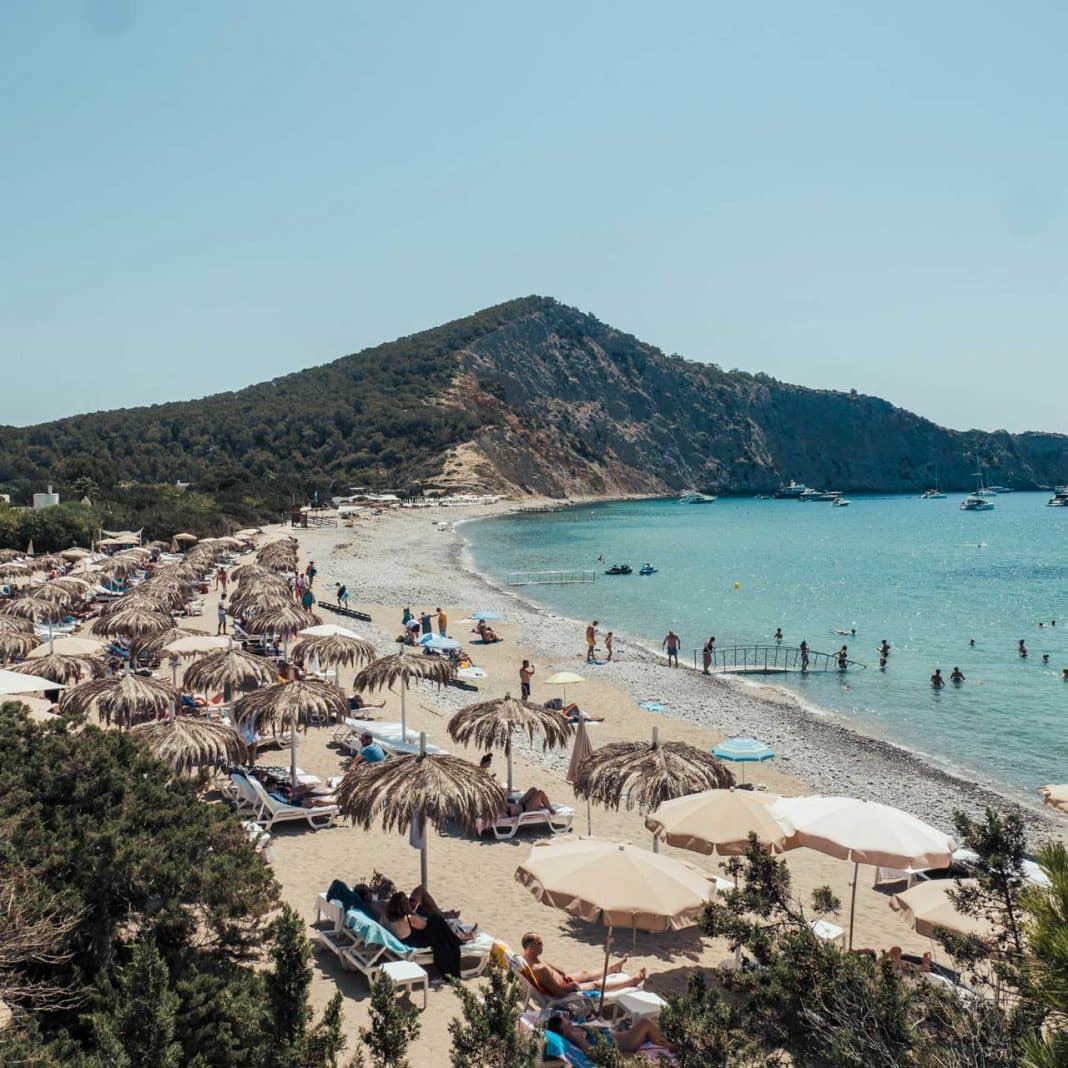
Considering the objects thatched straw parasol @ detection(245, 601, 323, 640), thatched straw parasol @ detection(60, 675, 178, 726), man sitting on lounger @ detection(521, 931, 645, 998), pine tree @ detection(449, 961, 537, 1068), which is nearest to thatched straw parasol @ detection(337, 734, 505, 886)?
man sitting on lounger @ detection(521, 931, 645, 998)

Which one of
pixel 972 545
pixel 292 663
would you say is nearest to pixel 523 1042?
pixel 292 663

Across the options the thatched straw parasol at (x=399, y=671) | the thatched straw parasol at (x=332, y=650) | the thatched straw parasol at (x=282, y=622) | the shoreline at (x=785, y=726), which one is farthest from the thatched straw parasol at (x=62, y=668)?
the shoreline at (x=785, y=726)

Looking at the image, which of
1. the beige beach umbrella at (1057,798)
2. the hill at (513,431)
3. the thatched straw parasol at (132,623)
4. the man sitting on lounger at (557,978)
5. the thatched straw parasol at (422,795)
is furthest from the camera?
the hill at (513,431)

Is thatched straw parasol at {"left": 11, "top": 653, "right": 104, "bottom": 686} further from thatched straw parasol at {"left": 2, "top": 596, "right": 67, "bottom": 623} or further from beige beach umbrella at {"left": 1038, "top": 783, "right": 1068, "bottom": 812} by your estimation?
beige beach umbrella at {"left": 1038, "top": 783, "right": 1068, "bottom": 812}

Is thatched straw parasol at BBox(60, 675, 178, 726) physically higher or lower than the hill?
lower

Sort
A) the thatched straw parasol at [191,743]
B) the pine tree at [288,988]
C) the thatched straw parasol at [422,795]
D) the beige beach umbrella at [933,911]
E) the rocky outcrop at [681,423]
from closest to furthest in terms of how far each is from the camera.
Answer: the pine tree at [288,988] < the beige beach umbrella at [933,911] < the thatched straw parasol at [422,795] < the thatched straw parasol at [191,743] < the rocky outcrop at [681,423]

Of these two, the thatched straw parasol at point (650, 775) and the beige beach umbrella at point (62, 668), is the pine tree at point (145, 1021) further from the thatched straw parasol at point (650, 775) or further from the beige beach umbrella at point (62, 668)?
the beige beach umbrella at point (62, 668)
